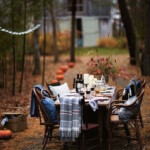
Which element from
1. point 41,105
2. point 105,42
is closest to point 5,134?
point 41,105

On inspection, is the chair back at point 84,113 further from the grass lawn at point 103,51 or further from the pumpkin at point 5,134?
the grass lawn at point 103,51

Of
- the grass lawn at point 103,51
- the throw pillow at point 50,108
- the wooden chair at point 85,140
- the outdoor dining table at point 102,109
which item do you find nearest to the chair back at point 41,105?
the throw pillow at point 50,108

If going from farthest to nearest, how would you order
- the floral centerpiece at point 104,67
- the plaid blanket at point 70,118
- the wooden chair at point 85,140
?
the floral centerpiece at point 104,67 → the wooden chair at point 85,140 → the plaid blanket at point 70,118

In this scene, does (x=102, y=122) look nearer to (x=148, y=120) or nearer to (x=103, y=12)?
(x=148, y=120)

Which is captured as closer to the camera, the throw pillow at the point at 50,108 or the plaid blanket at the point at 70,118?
the plaid blanket at the point at 70,118

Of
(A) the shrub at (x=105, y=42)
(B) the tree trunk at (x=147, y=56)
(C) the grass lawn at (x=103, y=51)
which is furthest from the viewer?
(A) the shrub at (x=105, y=42)

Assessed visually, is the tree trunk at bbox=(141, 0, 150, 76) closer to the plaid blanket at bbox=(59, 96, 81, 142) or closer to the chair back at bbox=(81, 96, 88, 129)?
the chair back at bbox=(81, 96, 88, 129)

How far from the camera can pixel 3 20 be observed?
1311 cm

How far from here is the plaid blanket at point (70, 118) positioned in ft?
21.1

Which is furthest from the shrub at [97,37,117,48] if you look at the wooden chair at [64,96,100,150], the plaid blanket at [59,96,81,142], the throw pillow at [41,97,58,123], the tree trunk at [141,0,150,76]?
the plaid blanket at [59,96,81,142]

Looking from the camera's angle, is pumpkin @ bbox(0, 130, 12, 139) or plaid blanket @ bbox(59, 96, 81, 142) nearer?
plaid blanket @ bbox(59, 96, 81, 142)

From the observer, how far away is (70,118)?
6473 millimetres

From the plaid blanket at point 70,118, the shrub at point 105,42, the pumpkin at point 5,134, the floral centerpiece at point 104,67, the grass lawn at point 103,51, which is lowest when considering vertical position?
the pumpkin at point 5,134

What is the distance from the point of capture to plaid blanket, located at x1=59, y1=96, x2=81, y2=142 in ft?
21.1
